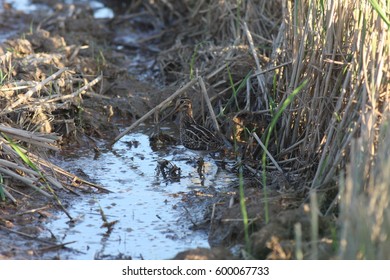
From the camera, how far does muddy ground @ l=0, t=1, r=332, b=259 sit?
4.02 meters

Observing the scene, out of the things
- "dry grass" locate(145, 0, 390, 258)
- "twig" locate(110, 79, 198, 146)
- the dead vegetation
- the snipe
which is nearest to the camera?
"dry grass" locate(145, 0, 390, 258)

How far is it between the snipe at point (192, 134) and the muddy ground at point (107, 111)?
0.56 meters

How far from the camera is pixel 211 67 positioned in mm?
6340

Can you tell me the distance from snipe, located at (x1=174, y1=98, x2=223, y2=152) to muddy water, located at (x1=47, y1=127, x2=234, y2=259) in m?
0.07

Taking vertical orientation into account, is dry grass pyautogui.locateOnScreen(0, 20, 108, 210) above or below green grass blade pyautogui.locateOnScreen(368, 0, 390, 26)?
below

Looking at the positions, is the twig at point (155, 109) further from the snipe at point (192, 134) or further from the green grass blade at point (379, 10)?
the green grass blade at point (379, 10)

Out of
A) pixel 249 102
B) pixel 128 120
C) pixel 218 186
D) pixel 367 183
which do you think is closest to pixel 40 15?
pixel 128 120

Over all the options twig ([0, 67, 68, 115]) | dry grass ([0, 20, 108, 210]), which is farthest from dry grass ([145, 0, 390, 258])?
twig ([0, 67, 68, 115])

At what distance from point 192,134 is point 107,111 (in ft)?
2.66

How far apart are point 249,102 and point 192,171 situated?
2.36 ft

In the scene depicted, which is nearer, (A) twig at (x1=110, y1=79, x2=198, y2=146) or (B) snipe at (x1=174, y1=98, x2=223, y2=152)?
(A) twig at (x1=110, y1=79, x2=198, y2=146)

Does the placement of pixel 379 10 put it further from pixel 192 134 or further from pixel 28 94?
pixel 28 94

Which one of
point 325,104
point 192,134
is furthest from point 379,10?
point 192,134

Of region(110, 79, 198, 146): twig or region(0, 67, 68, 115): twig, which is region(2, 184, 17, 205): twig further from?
region(110, 79, 198, 146): twig
